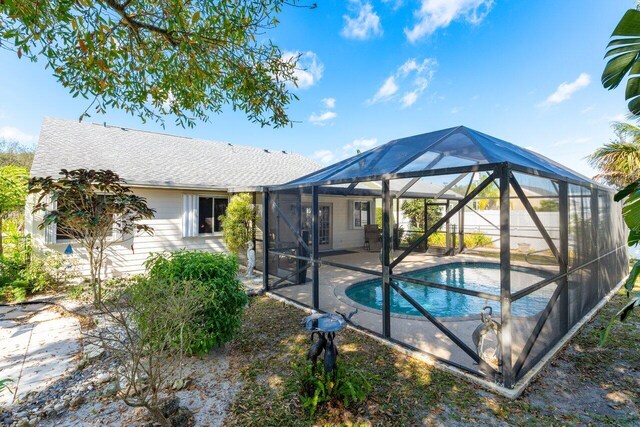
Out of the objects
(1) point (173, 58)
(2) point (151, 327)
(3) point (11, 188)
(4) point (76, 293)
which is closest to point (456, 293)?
(2) point (151, 327)

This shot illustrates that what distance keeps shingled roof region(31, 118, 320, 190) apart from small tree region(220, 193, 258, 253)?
0.88 meters

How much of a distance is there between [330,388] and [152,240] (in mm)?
7872

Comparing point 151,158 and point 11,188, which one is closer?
point 11,188

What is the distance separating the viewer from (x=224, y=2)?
12.5ft

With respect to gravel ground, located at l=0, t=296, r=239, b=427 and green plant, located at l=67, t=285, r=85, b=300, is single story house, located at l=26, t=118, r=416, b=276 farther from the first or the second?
gravel ground, located at l=0, t=296, r=239, b=427

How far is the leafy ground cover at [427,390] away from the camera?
9.26 ft

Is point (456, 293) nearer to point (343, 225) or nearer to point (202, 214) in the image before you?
point (343, 225)

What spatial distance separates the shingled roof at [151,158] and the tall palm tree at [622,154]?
1246 cm

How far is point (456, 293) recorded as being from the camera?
687 cm

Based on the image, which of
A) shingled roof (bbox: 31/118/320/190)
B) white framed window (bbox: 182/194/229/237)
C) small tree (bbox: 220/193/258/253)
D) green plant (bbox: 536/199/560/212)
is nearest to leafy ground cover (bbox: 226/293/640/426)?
green plant (bbox: 536/199/560/212)

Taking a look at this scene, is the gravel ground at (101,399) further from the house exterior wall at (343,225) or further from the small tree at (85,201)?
the house exterior wall at (343,225)

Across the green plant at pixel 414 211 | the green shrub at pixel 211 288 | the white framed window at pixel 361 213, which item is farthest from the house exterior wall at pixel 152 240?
the green plant at pixel 414 211

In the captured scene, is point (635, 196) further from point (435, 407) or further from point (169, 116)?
point (169, 116)

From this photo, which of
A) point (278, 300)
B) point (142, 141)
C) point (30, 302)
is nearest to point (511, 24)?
point (278, 300)
